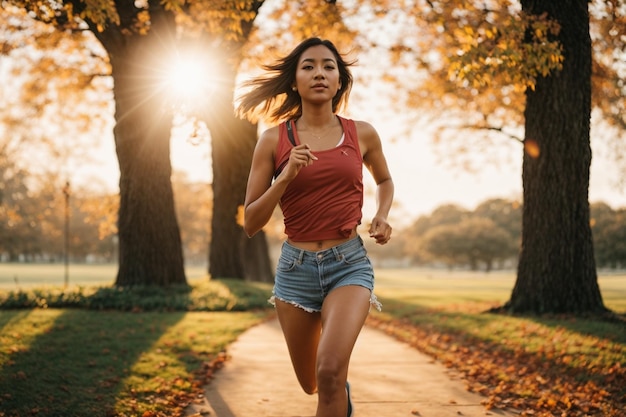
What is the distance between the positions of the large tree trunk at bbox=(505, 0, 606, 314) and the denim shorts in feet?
23.4

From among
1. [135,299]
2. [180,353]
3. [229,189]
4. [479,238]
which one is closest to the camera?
[180,353]

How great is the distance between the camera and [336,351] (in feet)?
10.1

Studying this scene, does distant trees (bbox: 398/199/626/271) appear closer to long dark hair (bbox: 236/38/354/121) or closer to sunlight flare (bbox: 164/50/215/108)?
sunlight flare (bbox: 164/50/215/108)

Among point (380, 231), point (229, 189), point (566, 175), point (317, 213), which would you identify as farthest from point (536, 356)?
point (229, 189)

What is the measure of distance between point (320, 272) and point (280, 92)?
1.34 meters

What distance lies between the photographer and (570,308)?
381 inches

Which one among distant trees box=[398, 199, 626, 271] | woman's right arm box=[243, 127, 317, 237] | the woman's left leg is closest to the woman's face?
woman's right arm box=[243, 127, 317, 237]

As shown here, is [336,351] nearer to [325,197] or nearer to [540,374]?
[325,197]

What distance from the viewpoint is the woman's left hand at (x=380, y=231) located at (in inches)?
133

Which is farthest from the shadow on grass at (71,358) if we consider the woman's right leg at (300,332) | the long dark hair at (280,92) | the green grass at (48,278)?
the green grass at (48,278)

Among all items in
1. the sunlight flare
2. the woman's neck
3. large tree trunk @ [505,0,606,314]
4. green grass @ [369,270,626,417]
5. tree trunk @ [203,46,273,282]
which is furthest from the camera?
tree trunk @ [203,46,273,282]

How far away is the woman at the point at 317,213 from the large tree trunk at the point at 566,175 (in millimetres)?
6863

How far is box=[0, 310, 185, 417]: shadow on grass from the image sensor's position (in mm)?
5090

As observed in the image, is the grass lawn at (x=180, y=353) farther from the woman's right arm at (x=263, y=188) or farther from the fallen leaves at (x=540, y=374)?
the woman's right arm at (x=263, y=188)
